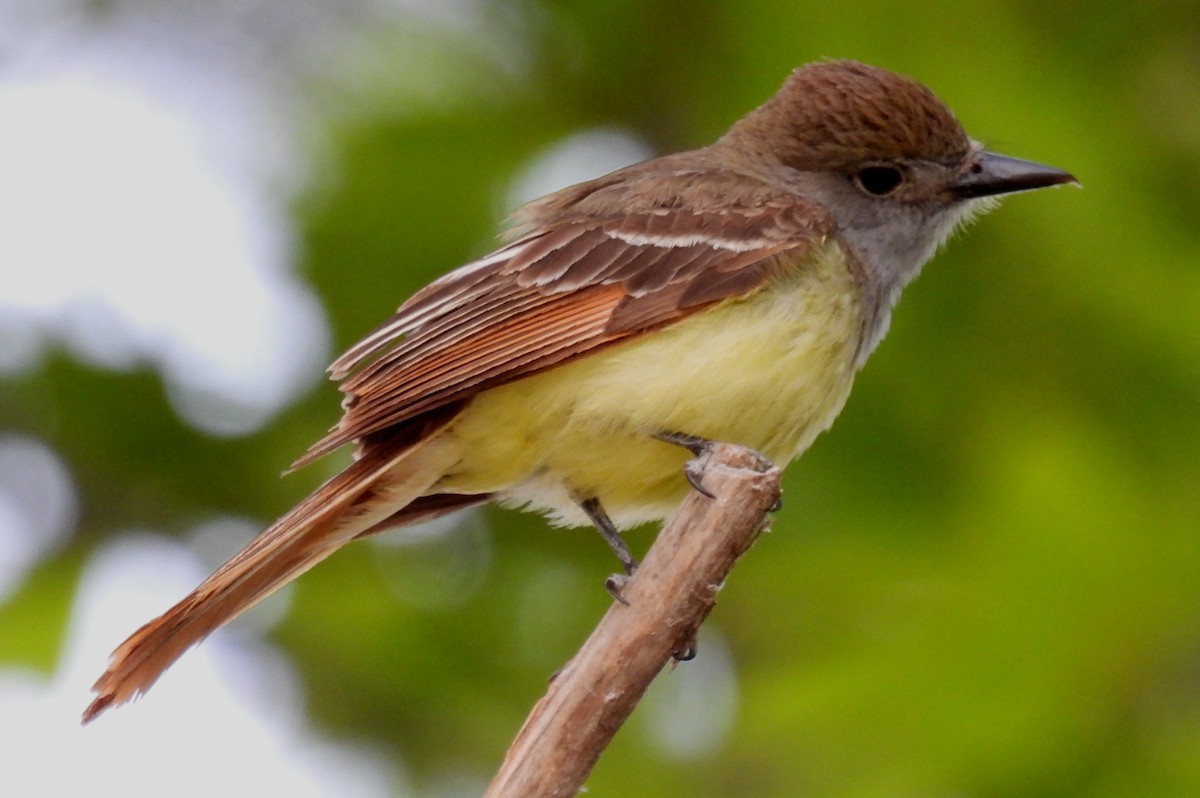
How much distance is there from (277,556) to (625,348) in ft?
3.33

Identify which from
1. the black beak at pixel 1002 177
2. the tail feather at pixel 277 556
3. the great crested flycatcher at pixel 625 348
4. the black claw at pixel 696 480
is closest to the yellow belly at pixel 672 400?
the great crested flycatcher at pixel 625 348

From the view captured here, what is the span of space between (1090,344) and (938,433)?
50cm

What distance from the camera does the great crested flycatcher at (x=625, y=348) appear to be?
4.45 m

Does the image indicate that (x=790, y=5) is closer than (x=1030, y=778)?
No

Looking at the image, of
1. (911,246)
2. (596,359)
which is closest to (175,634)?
(596,359)

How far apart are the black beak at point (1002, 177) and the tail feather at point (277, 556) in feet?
5.80

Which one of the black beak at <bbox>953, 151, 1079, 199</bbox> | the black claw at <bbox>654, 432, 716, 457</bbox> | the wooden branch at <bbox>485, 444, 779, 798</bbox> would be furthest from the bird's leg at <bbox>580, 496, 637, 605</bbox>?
the black beak at <bbox>953, 151, 1079, 199</bbox>

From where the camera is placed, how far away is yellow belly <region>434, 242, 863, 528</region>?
446cm

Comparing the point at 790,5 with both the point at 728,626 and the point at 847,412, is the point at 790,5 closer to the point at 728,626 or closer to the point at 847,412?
the point at 847,412

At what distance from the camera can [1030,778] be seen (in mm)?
4324

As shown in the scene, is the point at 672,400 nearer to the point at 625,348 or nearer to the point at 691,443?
the point at 691,443

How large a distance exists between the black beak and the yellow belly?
0.63 m

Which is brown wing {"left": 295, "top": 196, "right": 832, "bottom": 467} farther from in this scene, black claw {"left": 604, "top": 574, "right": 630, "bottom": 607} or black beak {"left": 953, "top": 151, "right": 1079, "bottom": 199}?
black claw {"left": 604, "top": 574, "right": 630, "bottom": 607}

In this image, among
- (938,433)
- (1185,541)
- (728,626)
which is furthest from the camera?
(728,626)
